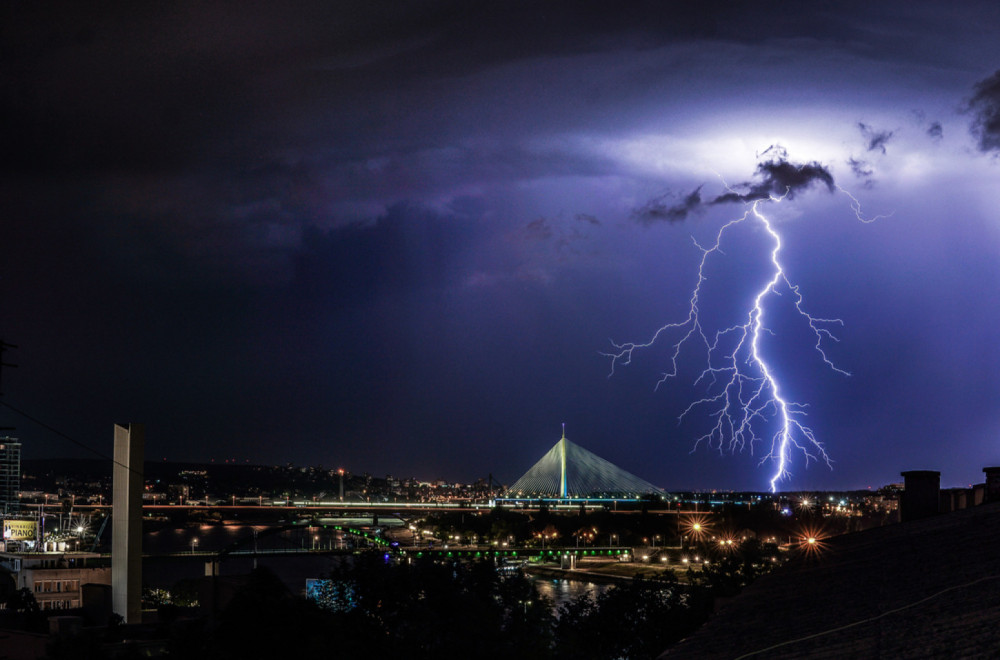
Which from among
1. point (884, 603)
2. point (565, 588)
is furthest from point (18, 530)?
point (884, 603)

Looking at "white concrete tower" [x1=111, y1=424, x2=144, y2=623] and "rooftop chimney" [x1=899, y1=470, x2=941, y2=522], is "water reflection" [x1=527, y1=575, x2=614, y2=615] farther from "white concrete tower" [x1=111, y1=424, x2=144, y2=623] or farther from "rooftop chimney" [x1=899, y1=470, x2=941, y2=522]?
"rooftop chimney" [x1=899, y1=470, x2=941, y2=522]

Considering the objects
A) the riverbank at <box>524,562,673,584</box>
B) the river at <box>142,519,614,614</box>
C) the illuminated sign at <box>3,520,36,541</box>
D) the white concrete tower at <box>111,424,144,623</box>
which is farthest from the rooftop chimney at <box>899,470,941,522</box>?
the illuminated sign at <box>3,520,36,541</box>

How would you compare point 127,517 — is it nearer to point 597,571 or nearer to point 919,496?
point 919,496

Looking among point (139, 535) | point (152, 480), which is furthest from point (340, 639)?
point (152, 480)

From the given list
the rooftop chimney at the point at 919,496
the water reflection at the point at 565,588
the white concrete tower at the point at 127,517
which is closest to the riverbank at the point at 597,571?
the water reflection at the point at 565,588

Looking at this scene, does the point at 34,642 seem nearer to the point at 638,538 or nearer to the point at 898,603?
the point at 898,603

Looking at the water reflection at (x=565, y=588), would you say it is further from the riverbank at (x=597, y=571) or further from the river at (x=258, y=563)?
the riverbank at (x=597, y=571)
